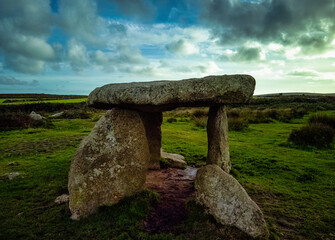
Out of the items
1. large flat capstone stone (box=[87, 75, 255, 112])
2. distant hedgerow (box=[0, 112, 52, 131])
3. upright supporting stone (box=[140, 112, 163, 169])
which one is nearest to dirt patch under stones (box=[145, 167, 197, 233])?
upright supporting stone (box=[140, 112, 163, 169])

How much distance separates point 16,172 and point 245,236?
8.17 metres

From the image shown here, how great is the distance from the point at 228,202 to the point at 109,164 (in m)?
3.05

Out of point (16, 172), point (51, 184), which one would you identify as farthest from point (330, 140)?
point (16, 172)

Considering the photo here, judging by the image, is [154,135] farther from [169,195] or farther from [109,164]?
[109,164]

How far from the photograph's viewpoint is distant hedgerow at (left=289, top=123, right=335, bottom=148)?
40.9 feet

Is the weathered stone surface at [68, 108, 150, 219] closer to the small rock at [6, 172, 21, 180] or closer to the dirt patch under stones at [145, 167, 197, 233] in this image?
the dirt patch under stones at [145, 167, 197, 233]

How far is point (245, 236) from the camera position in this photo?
4.70 metres

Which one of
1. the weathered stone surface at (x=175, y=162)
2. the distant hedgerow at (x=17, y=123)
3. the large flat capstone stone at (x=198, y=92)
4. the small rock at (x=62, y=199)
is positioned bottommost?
the small rock at (x=62, y=199)

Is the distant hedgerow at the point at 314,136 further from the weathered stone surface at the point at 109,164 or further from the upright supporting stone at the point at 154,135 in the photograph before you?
the weathered stone surface at the point at 109,164

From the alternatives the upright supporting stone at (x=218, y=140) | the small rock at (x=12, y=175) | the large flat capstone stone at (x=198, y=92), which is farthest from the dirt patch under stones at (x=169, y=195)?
the small rock at (x=12, y=175)

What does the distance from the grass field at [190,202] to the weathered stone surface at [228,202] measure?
10.7 inches

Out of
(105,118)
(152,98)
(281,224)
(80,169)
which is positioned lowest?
(281,224)

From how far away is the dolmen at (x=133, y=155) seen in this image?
5.44 metres

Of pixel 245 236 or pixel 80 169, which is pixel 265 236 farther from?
pixel 80 169
